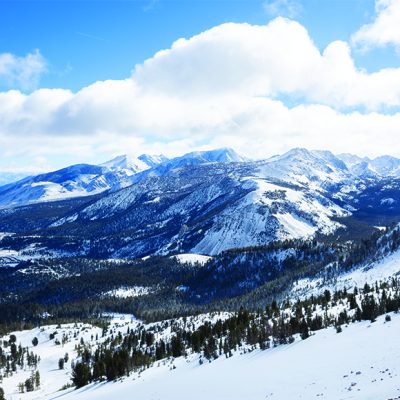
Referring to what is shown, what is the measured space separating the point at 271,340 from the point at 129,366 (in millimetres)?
30628

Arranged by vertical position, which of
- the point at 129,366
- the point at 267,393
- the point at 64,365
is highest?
the point at 267,393

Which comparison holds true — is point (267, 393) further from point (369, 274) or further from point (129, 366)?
point (369, 274)

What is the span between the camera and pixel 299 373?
A: 3938cm

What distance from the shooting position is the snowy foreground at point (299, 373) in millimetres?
31672

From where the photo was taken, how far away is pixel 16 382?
13500 cm

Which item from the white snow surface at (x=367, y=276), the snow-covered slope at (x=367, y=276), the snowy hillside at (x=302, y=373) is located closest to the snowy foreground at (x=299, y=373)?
the snowy hillside at (x=302, y=373)

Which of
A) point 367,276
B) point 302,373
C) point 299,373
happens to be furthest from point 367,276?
point 302,373

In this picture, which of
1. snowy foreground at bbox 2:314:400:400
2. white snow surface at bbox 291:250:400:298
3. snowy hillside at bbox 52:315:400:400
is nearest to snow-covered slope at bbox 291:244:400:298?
white snow surface at bbox 291:250:400:298

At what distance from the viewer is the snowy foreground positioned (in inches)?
1247

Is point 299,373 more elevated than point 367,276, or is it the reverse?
point 299,373

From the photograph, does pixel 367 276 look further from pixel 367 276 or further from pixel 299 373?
pixel 299 373

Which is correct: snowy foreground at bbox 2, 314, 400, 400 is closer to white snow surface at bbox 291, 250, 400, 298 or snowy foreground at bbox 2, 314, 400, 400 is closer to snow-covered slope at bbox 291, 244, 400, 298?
snow-covered slope at bbox 291, 244, 400, 298

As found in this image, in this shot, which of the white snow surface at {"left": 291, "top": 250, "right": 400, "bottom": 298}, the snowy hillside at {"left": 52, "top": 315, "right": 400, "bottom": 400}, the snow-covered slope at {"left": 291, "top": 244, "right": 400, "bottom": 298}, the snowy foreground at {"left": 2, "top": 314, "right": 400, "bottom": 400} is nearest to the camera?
the snowy hillside at {"left": 52, "top": 315, "right": 400, "bottom": 400}

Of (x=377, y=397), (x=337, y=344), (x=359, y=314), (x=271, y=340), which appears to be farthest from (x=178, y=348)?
(x=377, y=397)
